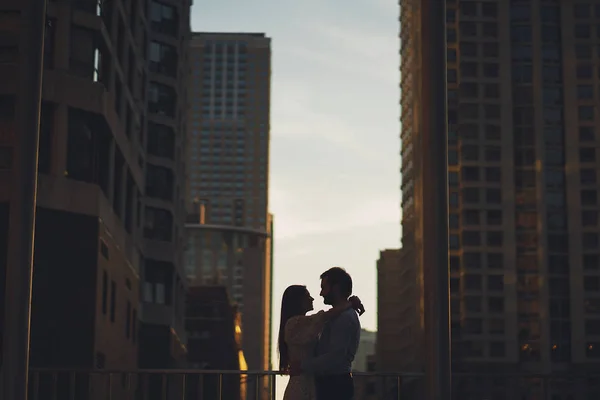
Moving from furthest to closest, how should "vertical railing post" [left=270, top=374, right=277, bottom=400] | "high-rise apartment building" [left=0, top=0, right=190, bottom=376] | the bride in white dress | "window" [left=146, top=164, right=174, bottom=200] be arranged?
"window" [left=146, top=164, right=174, bottom=200] → "high-rise apartment building" [left=0, top=0, right=190, bottom=376] → "vertical railing post" [left=270, top=374, right=277, bottom=400] → the bride in white dress

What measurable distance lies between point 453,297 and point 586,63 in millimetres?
28162

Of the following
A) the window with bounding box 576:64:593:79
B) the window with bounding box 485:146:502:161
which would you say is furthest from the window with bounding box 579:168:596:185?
the window with bounding box 576:64:593:79

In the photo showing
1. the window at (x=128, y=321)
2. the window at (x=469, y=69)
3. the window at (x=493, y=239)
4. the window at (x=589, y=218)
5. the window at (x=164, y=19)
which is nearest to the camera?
the window at (x=128, y=321)

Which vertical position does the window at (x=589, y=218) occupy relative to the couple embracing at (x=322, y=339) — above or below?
above

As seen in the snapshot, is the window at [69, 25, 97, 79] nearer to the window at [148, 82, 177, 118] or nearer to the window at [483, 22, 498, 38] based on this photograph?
the window at [148, 82, 177, 118]

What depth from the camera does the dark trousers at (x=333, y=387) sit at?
7.79 metres

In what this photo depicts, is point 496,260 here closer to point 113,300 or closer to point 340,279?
point 113,300

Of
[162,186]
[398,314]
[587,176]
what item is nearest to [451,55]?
[587,176]

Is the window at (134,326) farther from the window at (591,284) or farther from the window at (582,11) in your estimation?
the window at (582,11)

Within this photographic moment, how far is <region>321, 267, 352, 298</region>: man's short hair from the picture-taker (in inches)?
297

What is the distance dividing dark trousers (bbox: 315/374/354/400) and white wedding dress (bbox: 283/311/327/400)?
57 mm

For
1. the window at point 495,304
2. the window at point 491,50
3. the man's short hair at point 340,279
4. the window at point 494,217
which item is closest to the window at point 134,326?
the man's short hair at point 340,279

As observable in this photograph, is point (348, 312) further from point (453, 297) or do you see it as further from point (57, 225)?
point (453, 297)

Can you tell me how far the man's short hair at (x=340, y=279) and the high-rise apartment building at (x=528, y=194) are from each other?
11327cm
